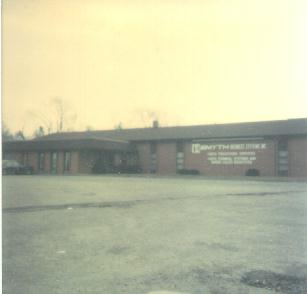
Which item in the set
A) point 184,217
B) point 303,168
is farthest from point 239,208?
point 303,168

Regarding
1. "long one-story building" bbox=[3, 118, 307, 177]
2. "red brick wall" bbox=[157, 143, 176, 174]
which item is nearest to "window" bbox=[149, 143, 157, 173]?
"long one-story building" bbox=[3, 118, 307, 177]

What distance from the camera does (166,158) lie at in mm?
43781

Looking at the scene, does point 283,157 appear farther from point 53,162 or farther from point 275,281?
point 275,281

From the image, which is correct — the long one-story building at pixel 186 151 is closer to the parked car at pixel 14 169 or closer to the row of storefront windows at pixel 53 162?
the row of storefront windows at pixel 53 162

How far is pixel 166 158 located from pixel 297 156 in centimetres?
1244

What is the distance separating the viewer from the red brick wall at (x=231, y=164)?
37.4 m

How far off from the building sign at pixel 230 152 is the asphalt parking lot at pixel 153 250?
2638 centimetres

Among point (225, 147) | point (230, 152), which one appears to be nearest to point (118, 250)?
point (230, 152)

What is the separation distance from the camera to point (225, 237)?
817 centimetres

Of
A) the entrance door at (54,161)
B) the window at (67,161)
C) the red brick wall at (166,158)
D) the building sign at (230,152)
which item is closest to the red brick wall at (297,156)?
the building sign at (230,152)

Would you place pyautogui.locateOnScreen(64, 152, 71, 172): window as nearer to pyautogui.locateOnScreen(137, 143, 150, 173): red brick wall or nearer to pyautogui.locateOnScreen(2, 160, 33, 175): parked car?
pyautogui.locateOnScreen(2, 160, 33, 175): parked car

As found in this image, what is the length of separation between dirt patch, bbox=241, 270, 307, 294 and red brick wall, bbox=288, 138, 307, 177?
31164mm

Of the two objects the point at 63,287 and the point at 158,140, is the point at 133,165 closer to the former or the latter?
the point at 158,140

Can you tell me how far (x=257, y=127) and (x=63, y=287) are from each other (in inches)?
1467
